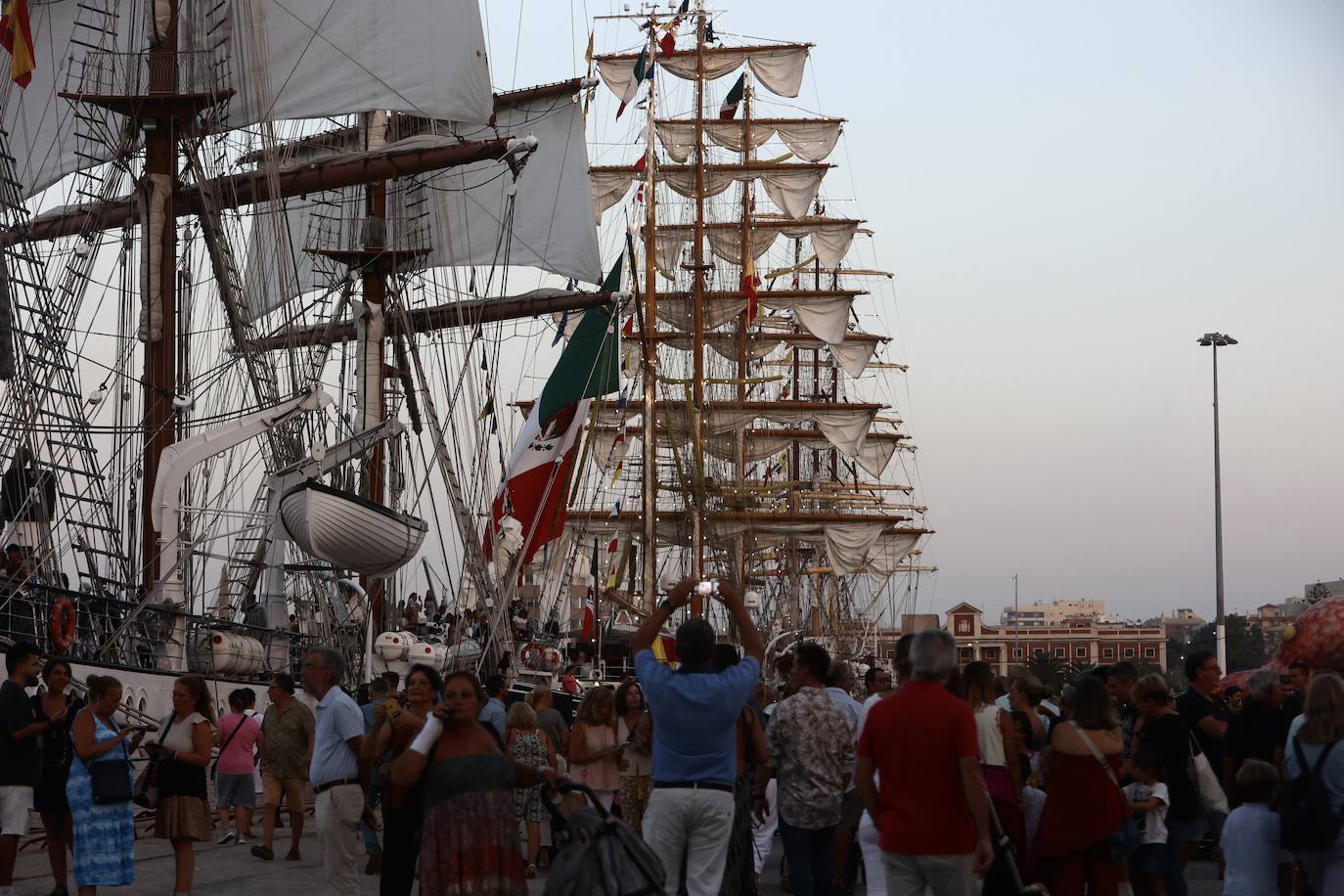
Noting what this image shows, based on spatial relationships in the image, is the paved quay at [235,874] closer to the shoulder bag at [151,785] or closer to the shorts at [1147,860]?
the shoulder bag at [151,785]

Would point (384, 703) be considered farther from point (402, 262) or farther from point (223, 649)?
point (402, 262)

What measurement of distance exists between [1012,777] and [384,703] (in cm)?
333

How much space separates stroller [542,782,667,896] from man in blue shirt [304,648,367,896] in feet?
8.13

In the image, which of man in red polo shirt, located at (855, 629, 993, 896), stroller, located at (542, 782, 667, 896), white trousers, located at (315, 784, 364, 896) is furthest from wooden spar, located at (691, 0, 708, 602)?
stroller, located at (542, 782, 667, 896)

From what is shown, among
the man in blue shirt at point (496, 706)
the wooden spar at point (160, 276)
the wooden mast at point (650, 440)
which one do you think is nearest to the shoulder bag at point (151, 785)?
the man in blue shirt at point (496, 706)

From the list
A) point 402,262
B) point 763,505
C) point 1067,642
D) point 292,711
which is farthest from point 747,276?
point 1067,642

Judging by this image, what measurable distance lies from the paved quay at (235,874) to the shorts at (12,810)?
3.90ft

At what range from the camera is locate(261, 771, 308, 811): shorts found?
46.4ft

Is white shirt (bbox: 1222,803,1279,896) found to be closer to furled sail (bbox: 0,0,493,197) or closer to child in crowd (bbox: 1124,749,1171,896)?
child in crowd (bbox: 1124,749,1171,896)

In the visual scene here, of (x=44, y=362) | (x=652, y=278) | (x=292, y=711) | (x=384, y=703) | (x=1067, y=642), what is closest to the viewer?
(x=384, y=703)

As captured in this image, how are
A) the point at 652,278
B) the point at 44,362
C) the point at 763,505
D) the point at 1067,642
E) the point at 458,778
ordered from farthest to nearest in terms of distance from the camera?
the point at 1067,642
the point at 763,505
the point at 652,278
the point at 44,362
the point at 458,778

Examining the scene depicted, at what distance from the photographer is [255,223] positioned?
3203cm

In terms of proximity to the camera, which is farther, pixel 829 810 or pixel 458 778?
pixel 829 810

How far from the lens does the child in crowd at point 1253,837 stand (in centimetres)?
820
